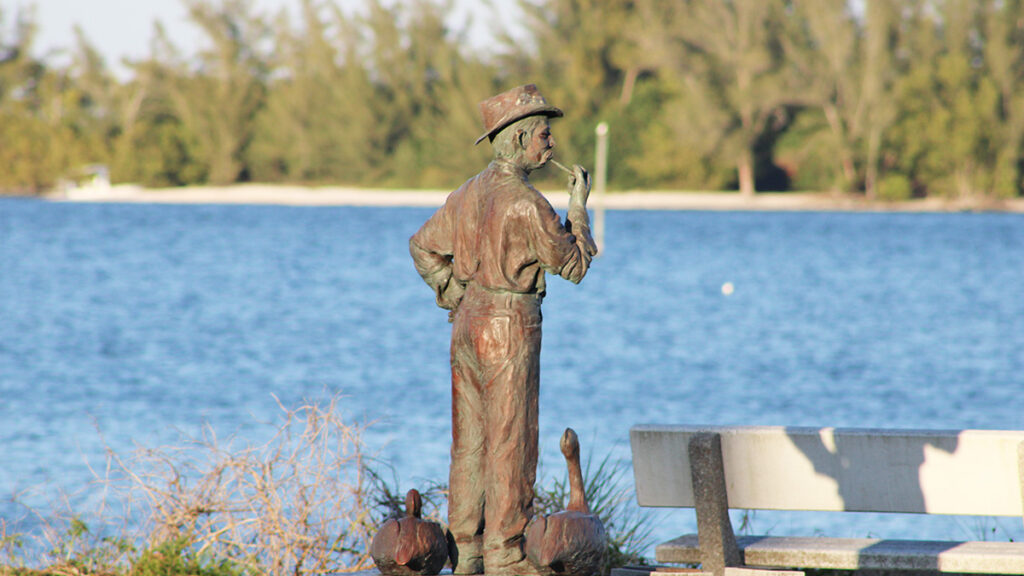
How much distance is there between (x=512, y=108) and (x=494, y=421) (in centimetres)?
117

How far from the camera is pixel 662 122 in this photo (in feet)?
263

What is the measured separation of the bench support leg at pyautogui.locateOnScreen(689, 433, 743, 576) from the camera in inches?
216

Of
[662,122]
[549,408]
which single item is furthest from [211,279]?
[662,122]

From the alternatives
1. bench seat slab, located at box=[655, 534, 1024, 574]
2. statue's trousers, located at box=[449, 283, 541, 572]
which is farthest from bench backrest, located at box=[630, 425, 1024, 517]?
statue's trousers, located at box=[449, 283, 541, 572]

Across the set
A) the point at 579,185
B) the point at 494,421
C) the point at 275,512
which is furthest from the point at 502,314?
the point at 275,512

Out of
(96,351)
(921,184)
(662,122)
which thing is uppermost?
(662,122)

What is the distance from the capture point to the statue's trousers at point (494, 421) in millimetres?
5133

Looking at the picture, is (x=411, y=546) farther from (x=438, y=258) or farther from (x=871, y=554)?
(x=871, y=554)

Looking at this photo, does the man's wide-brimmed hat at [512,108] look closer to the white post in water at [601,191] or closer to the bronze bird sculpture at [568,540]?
the bronze bird sculpture at [568,540]

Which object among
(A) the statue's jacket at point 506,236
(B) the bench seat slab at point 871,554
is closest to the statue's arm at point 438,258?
(A) the statue's jacket at point 506,236

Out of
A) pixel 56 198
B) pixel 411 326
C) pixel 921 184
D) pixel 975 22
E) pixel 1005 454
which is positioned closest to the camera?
pixel 1005 454

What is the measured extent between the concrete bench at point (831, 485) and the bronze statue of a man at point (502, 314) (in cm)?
81

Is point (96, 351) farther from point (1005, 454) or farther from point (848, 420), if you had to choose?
point (1005, 454)

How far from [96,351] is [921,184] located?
5901 centimetres
